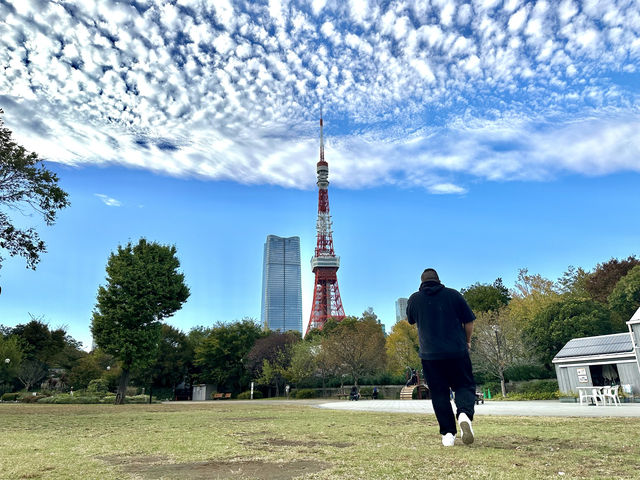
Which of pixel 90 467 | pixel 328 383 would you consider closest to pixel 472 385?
pixel 90 467

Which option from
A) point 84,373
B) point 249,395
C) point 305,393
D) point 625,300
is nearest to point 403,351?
point 305,393

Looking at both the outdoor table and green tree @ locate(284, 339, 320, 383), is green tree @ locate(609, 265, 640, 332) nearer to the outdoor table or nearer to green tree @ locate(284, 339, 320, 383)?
the outdoor table

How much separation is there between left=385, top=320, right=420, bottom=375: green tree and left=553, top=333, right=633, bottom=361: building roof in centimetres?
1960

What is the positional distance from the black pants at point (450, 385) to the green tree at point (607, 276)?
41.3 meters

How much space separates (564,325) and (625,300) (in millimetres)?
7946

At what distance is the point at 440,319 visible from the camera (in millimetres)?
4457

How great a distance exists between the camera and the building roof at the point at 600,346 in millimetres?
18000

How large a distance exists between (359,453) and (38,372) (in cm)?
4757

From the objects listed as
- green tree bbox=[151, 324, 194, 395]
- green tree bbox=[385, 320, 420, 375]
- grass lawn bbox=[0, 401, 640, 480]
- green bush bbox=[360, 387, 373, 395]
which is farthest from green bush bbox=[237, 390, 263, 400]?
grass lawn bbox=[0, 401, 640, 480]

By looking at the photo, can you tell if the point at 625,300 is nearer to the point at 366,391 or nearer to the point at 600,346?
the point at 600,346

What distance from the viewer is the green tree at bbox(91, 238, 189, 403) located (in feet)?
82.7

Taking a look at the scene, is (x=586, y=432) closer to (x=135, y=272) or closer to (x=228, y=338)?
(x=135, y=272)

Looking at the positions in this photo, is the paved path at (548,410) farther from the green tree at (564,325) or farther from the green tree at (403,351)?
the green tree at (403,351)

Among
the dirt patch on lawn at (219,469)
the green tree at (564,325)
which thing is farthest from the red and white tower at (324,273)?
the dirt patch on lawn at (219,469)
